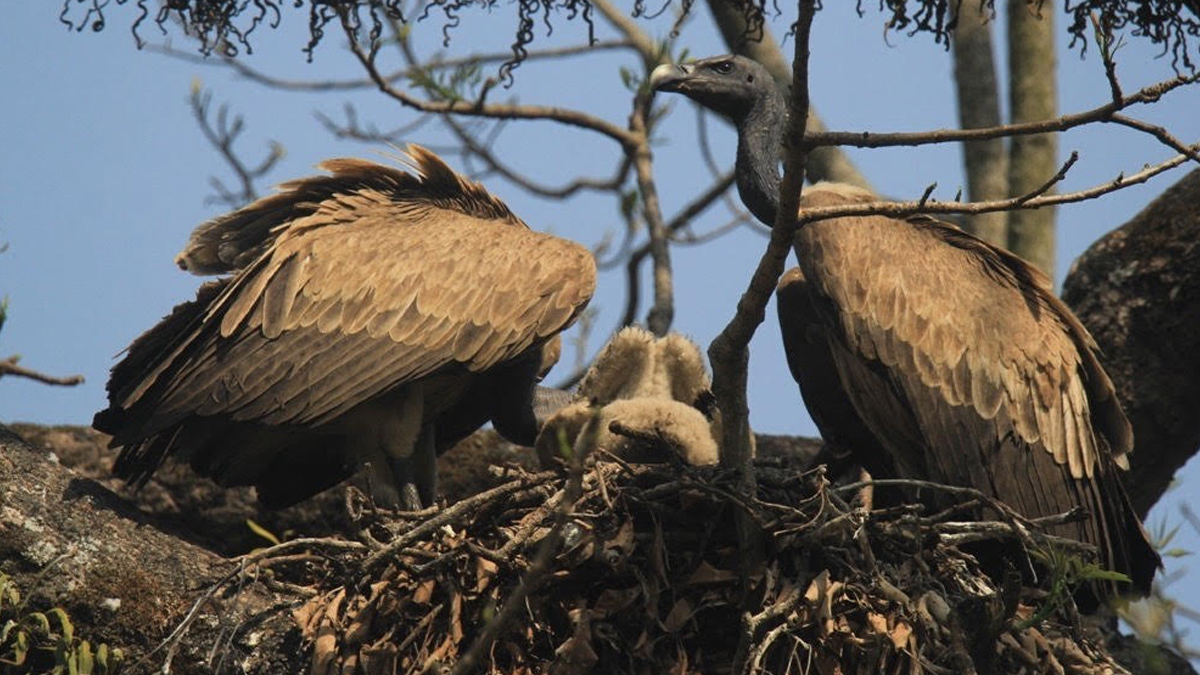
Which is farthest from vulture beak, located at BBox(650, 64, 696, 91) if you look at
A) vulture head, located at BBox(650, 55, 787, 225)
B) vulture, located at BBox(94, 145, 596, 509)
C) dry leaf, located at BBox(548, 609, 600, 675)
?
dry leaf, located at BBox(548, 609, 600, 675)

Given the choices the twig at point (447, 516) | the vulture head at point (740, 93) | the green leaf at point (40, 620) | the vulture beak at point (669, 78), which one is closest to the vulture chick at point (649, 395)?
the twig at point (447, 516)

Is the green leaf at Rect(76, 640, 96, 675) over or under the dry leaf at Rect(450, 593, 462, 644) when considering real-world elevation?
under

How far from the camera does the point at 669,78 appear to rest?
768 cm

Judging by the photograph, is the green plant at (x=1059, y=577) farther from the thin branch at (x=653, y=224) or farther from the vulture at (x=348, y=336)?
the thin branch at (x=653, y=224)

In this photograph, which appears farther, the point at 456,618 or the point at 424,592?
the point at 424,592

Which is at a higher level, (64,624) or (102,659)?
(64,624)

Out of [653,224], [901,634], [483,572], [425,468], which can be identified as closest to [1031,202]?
[901,634]

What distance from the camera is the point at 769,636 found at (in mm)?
5516

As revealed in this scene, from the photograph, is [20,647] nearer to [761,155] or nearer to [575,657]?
[575,657]

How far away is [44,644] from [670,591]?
7.07 feet

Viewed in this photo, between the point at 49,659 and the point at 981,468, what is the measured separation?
3742 mm

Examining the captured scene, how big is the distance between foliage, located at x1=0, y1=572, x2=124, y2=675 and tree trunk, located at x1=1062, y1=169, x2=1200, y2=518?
4.69 metres

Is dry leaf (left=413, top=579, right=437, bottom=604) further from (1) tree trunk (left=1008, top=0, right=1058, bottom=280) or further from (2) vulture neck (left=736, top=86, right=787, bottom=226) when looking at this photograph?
(1) tree trunk (left=1008, top=0, right=1058, bottom=280)

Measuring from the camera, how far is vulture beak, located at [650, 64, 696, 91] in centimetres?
768
